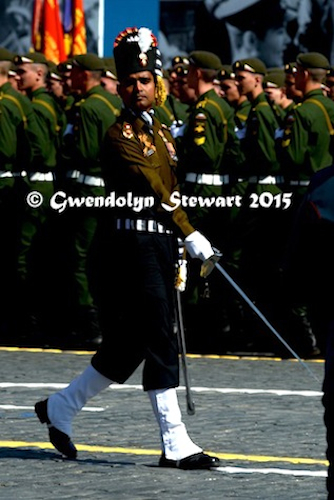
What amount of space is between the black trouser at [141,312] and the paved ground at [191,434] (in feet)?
1.51

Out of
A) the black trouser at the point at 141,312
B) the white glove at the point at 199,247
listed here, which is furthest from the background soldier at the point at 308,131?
the white glove at the point at 199,247

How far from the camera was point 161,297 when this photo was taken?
8.20 m

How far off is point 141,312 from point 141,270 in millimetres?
196

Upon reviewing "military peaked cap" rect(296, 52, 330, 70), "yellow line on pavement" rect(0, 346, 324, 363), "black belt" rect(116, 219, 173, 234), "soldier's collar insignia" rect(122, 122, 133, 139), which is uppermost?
"military peaked cap" rect(296, 52, 330, 70)

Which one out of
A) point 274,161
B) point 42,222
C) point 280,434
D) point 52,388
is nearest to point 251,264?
point 274,161

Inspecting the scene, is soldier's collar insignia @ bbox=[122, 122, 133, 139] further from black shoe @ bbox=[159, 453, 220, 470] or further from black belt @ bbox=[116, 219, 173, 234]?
black shoe @ bbox=[159, 453, 220, 470]

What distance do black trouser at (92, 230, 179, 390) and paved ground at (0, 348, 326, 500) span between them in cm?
46

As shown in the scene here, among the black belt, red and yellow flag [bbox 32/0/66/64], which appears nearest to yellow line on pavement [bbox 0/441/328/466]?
the black belt

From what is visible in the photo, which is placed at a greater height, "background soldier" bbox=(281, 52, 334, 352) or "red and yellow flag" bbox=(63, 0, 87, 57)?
"red and yellow flag" bbox=(63, 0, 87, 57)

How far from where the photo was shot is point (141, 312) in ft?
26.8

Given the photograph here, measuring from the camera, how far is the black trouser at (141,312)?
8.13 m

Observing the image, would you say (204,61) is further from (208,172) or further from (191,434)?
(191,434)

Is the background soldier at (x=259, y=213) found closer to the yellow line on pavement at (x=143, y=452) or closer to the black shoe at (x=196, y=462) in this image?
the yellow line on pavement at (x=143, y=452)

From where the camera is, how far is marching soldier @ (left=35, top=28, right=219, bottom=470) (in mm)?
8070
